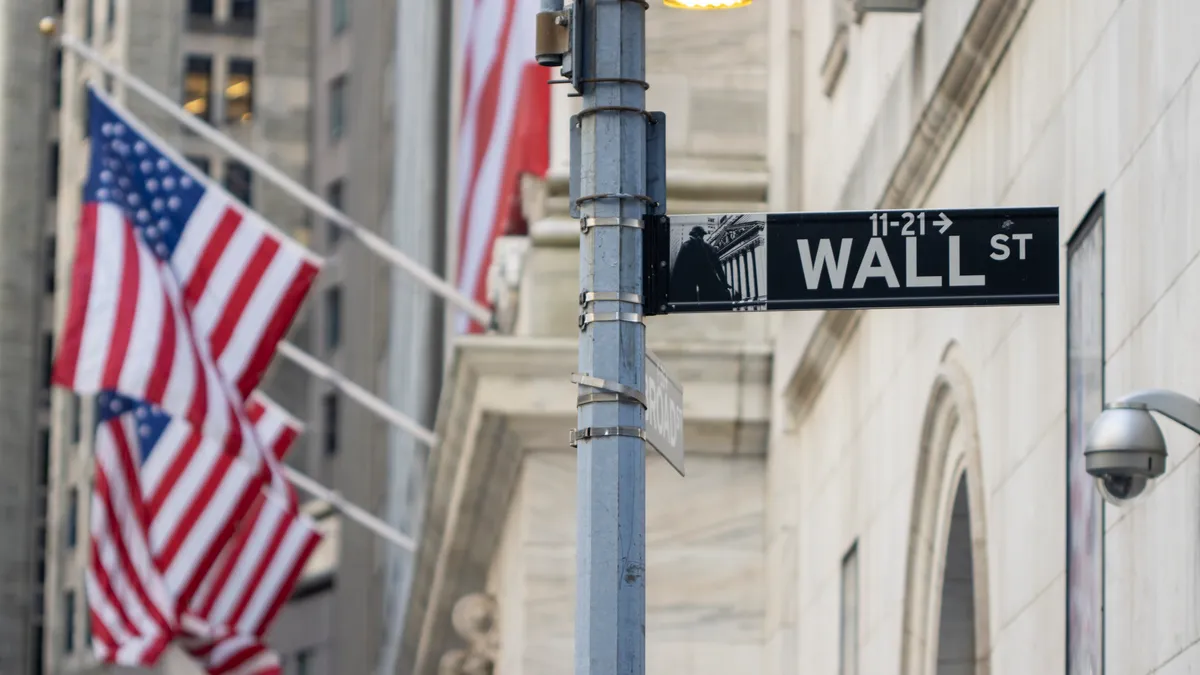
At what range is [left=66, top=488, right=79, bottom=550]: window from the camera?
85000 millimetres

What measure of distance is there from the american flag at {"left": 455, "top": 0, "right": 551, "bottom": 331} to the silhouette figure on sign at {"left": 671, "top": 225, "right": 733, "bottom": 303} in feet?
41.2

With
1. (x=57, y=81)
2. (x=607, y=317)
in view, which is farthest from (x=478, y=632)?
(x=57, y=81)

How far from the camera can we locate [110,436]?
27609 millimetres

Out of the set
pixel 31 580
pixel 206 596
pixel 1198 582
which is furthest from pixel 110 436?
pixel 31 580

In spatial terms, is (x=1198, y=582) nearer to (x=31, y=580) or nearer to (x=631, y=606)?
(x=631, y=606)

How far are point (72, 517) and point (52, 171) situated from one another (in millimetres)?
14993

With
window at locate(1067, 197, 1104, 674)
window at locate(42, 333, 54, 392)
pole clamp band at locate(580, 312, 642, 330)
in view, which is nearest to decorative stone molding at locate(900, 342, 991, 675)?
window at locate(1067, 197, 1104, 674)

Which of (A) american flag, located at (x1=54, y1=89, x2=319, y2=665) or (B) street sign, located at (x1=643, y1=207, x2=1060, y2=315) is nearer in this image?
(B) street sign, located at (x1=643, y1=207, x2=1060, y2=315)

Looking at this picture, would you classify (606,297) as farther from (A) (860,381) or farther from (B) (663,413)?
(A) (860,381)

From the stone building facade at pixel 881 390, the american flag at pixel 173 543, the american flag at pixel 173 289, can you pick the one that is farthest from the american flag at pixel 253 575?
the american flag at pixel 173 289

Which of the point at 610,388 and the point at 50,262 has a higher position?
the point at 50,262

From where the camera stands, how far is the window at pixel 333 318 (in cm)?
7100

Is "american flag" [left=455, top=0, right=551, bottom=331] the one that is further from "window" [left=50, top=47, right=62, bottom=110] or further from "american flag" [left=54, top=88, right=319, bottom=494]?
"window" [left=50, top=47, right=62, bottom=110]

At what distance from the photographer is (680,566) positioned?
2025cm
